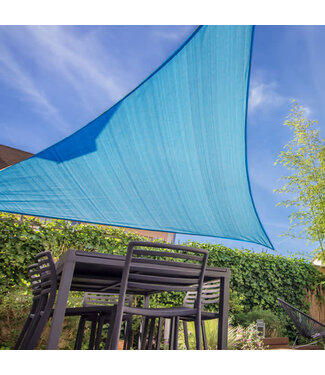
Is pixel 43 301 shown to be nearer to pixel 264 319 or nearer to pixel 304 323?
pixel 304 323

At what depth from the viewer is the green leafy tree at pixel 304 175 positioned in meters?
6.81

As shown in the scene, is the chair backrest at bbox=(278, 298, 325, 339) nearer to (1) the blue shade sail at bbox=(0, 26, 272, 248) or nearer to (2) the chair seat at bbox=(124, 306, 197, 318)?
(1) the blue shade sail at bbox=(0, 26, 272, 248)

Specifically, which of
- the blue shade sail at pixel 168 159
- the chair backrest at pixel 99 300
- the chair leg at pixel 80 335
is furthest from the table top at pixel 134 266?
the blue shade sail at pixel 168 159

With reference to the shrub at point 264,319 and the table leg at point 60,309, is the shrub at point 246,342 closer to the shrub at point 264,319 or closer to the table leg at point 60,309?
the shrub at point 264,319

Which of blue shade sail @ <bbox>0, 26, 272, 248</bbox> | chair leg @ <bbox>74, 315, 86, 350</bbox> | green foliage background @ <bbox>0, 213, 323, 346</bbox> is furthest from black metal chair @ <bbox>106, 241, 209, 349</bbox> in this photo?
green foliage background @ <bbox>0, 213, 323, 346</bbox>

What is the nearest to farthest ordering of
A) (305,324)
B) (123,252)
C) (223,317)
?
(223,317)
(305,324)
(123,252)

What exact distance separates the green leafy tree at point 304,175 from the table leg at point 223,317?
5.04 metres

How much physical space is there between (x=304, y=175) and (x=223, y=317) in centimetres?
546

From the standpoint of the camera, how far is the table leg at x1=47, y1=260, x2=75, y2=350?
67.4 inches

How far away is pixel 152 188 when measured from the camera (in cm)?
396

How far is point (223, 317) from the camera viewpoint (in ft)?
7.50

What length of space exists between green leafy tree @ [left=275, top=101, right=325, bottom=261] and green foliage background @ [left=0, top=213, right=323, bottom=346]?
832mm

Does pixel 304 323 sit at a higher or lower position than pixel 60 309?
higher

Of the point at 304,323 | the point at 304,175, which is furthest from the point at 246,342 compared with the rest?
the point at 304,175
